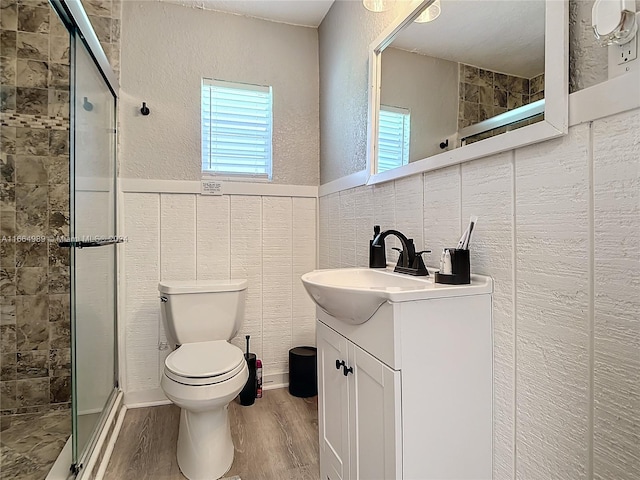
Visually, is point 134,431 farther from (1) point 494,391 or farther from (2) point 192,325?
(1) point 494,391

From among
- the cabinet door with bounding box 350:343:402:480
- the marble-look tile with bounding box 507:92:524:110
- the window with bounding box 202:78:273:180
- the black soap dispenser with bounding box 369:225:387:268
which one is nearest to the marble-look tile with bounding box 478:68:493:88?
the marble-look tile with bounding box 507:92:524:110

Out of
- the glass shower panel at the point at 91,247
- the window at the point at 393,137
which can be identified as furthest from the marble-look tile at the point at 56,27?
the window at the point at 393,137

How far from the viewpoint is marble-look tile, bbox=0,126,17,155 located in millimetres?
1934

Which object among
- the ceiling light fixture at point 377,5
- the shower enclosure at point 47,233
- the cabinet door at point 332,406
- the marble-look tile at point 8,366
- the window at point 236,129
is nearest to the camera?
the cabinet door at point 332,406

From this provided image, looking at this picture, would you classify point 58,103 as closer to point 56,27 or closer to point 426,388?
point 56,27

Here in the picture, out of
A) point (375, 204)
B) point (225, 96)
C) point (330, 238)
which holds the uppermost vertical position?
point (225, 96)

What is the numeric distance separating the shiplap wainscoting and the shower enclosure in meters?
0.13

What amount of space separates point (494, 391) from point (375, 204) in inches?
37.4

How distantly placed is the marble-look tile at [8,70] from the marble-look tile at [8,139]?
0.24m

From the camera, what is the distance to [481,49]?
1229 mm

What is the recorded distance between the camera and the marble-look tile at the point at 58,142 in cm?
185

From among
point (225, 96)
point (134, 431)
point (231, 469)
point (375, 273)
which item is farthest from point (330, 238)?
point (134, 431)

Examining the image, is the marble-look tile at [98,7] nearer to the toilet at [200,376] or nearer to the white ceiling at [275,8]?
the white ceiling at [275,8]

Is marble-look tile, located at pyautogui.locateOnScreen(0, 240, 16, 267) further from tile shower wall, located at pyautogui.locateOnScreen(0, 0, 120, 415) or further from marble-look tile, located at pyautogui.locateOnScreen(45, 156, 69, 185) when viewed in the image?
marble-look tile, located at pyautogui.locateOnScreen(45, 156, 69, 185)
